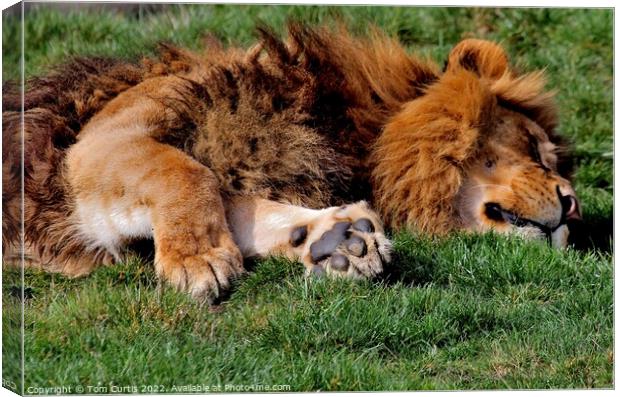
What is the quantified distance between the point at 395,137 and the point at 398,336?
43.9 inches

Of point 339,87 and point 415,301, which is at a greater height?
point 339,87

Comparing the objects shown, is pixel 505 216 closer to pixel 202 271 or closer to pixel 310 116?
pixel 310 116

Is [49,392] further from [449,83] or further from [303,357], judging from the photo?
[449,83]

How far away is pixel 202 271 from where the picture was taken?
4.53 meters

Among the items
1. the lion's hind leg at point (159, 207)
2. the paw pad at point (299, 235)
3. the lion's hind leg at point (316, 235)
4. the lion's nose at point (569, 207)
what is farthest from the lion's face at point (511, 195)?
the lion's hind leg at point (159, 207)

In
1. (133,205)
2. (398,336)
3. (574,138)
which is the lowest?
(574,138)

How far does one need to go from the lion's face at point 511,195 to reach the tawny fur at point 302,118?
0.13ft

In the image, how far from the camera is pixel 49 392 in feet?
13.7

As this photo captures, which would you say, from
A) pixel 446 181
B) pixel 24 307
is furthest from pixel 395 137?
pixel 24 307

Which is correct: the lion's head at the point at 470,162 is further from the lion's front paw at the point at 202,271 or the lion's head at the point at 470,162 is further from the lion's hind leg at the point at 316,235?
the lion's front paw at the point at 202,271

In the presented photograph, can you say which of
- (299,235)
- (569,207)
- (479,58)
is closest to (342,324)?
(299,235)

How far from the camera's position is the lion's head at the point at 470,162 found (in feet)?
17.6

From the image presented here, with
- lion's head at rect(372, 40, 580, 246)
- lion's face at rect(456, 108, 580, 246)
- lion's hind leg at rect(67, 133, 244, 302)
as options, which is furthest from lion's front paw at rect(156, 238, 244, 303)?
lion's face at rect(456, 108, 580, 246)

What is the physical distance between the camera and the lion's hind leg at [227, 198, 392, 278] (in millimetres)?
4613
